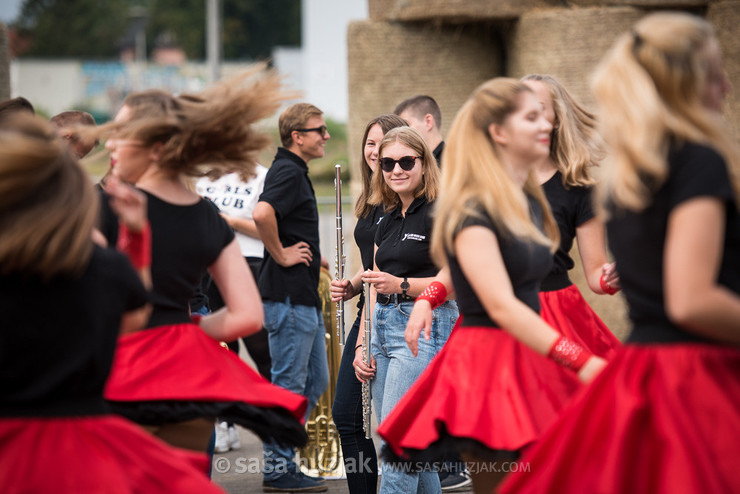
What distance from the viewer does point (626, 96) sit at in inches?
93.2

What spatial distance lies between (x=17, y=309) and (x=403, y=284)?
2.30 m

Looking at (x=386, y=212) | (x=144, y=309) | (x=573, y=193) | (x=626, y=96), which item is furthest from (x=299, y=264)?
(x=626, y=96)

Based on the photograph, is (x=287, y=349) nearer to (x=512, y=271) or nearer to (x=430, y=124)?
(x=430, y=124)

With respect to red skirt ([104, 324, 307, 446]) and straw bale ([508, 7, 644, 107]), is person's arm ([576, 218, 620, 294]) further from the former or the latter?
straw bale ([508, 7, 644, 107])

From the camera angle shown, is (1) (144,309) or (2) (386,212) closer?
(1) (144,309)

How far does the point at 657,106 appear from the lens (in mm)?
2311

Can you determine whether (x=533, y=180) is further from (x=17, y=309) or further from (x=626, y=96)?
(x=17, y=309)

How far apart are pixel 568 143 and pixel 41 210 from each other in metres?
2.59

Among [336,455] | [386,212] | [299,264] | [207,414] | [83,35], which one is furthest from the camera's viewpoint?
[83,35]

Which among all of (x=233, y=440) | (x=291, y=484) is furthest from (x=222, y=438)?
(x=291, y=484)

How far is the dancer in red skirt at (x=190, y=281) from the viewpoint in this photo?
3.01 metres

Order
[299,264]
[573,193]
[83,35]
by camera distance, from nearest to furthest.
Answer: [573,193]
[299,264]
[83,35]

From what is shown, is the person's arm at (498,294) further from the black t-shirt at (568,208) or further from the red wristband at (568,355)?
the black t-shirt at (568,208)

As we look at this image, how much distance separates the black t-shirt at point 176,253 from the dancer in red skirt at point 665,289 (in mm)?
1321
